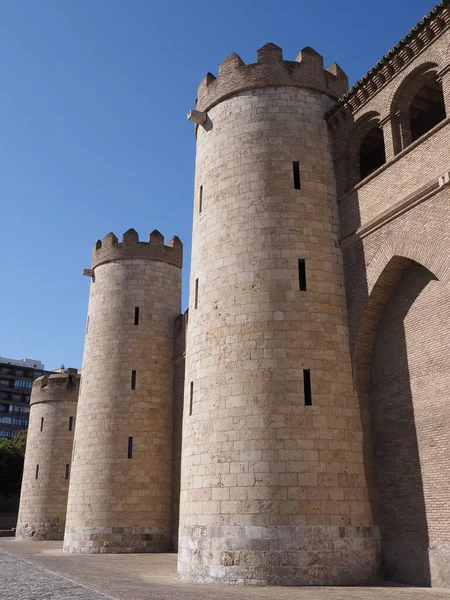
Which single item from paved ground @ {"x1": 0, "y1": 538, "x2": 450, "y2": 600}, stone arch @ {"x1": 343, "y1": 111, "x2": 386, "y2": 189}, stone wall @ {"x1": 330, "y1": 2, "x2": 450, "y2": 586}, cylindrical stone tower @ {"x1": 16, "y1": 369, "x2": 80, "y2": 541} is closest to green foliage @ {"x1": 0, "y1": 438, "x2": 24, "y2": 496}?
cylindrical stone tower @ {"x1": 16, "y1": 369, "x2": 80, "y2": 541}

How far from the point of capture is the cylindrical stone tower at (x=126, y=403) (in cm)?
2348

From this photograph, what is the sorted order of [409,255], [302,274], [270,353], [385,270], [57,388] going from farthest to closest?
1. [57,388]
2. [302,274]
3. [270,353]
4. [385,270]
5. [409,255]

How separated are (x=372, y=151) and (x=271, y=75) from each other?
12.8 feet

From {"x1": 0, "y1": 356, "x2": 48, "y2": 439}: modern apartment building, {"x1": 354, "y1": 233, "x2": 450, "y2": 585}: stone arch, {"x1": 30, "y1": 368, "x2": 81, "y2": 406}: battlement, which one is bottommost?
{"x1": 354, "y1": 233, "x2": 450, "y2": 585}: stone arch

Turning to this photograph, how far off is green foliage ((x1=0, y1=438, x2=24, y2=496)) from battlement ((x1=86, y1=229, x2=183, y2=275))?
30374 millimetres

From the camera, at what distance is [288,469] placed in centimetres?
1365

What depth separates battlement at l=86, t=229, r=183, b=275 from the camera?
89.7 ft

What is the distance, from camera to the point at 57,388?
36094 mm

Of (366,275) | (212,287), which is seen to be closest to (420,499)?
(366,275)

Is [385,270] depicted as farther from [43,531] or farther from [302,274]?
[43,531]

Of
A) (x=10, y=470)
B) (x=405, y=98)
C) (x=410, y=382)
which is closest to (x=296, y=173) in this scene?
(x=405, y=98)

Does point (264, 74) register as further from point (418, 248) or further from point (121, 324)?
point (121, 324)

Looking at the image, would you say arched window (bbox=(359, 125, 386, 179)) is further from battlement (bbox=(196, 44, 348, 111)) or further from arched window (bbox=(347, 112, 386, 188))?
battlement (bbox=(196, 44, 348, 111))

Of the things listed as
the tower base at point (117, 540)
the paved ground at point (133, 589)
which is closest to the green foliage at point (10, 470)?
the tower base at point (117, 540)
